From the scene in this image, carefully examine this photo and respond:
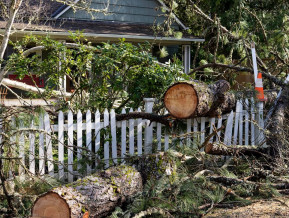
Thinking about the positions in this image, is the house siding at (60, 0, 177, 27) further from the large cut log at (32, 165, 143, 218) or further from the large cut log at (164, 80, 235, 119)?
the large cut log at (32, 165, 143, 218)

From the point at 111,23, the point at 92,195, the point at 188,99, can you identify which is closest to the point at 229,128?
the point at 188,99

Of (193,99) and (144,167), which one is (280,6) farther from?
(144,167)

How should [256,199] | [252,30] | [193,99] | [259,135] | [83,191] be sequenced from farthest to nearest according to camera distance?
[252,30] → [259,135] → [193,99] → [256,199] → [83,191]

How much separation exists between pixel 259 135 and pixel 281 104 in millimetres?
641

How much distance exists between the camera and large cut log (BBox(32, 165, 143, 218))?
362 centimetres

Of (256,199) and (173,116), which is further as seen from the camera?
(173,116)

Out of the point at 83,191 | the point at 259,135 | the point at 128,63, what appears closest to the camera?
A: the point at 83,191

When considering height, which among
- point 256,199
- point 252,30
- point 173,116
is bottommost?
point 256,199

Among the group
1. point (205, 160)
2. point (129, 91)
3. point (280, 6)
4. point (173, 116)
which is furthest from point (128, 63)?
point (280, 6)

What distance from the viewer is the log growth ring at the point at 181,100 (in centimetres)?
529

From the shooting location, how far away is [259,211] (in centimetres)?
411

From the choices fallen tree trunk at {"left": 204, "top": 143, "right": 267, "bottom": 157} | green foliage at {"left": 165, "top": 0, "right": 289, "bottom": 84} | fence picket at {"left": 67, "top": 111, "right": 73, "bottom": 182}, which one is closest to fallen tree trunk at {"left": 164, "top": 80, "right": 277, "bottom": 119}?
fallen tree trunk at {"left": 204, "top": 143, "right": 267, "bottom": 157}

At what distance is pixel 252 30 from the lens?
13430 mm

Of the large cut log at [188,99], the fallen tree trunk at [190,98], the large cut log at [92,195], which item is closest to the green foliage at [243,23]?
the fallen tree trunk at [190,98]
